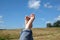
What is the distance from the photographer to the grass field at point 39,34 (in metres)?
9.28

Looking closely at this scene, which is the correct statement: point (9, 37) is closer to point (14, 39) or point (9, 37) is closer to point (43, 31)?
point (14, 39)

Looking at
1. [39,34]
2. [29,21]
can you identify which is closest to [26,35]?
[29,21]

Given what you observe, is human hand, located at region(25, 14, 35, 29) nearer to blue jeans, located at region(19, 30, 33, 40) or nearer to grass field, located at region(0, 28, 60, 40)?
blue jeans, located at region(19, 30, 33, 40)

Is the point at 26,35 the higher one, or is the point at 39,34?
the point at 26,35

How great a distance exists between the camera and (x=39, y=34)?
31.8 feet

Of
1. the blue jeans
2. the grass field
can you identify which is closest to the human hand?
the blue jeans

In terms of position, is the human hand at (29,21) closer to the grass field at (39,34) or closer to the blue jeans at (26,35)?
the blue jeans at (26,35)

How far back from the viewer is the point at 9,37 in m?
9.50

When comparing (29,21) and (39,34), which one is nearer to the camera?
(29,21)

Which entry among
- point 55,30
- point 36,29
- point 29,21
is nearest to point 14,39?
point 36,29

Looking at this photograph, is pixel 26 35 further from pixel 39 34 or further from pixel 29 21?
pixel 39 34

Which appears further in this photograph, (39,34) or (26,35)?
(39,34)

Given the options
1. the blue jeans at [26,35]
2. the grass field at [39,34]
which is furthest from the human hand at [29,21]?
the grass field at [39,34]

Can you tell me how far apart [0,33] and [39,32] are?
1754 mm
